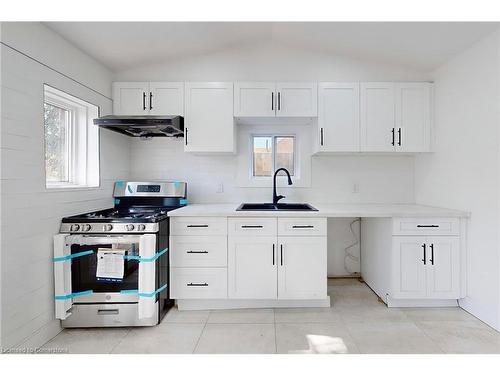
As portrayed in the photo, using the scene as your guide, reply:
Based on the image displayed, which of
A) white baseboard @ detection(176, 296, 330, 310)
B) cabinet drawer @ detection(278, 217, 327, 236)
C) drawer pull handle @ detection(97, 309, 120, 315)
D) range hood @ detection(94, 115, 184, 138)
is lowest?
white baseboard @ detection(176, 296, 330, 310)

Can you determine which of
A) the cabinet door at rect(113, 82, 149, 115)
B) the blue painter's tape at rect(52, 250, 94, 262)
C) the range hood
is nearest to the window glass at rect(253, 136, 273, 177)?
the range hood

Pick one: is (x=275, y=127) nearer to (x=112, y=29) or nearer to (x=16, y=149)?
(x=112, y=29)

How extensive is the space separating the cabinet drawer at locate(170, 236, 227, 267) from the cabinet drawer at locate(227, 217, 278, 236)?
121 millimetres

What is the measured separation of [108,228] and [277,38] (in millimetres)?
2465

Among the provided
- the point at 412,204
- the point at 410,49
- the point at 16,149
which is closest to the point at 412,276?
the point at 412,204

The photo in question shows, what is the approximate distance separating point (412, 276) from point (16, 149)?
10.4 feet

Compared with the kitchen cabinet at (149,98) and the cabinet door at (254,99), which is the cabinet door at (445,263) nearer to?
the cabinet door at (254,99)

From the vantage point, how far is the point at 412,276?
249cm

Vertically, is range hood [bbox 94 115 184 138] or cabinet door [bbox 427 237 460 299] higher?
range hood [bbox 94 115 184 138]

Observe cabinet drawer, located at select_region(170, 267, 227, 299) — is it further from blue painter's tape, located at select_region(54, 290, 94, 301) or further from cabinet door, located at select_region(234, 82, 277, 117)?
cabinet door, located at select_region(234, 82, 277, 117)

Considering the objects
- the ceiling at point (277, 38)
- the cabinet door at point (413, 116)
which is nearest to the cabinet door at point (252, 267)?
the cabinet door at point (413, 116)

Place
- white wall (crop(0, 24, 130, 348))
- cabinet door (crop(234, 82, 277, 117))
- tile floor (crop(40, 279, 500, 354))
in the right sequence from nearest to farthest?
white wall (crop(0, 24, 130, 348)) < tile floor (crop(40, 279, 500, 354)) < cabinet door (crop(234, 82, 277, 117))

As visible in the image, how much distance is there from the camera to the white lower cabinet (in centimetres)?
247

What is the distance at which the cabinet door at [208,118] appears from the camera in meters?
2.84
